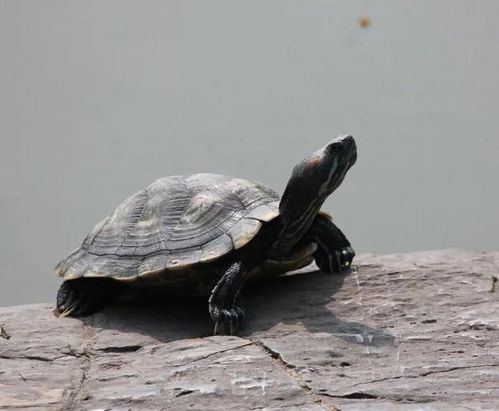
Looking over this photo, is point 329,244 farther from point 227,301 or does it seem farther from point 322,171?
point 227,301

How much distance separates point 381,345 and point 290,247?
0.80m

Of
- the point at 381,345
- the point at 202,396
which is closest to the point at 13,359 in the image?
the point at 202,396

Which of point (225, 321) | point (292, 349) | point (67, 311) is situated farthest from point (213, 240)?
point (67, 311)

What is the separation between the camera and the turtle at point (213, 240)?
295 cm

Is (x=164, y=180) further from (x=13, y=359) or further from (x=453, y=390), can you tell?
(x=453, y=390)

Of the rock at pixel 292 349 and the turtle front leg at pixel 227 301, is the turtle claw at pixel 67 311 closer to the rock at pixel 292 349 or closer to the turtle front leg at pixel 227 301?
the rock at pixel 292 349

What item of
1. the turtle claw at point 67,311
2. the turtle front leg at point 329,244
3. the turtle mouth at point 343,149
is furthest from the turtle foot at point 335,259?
the turtle claw at point 67,311

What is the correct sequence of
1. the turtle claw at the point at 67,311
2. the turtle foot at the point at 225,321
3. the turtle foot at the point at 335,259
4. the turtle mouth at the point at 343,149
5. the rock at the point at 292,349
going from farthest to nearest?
the turtle foot at the point at 335,259
the turtle claw at the point at 67,311
the turtle mouth at the point at 343,149
the turtle foot at the point at 225,321
the rock at the point at 292,349

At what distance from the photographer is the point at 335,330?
2691 millimetres

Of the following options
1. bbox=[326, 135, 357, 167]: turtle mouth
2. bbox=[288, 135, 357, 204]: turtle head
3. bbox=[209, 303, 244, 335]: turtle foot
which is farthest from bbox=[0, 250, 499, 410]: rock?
bbox=[326, 135, 357, 167]: turtle mouth

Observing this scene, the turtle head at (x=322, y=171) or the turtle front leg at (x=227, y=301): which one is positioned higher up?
the turtle head at (x=322, y=171)

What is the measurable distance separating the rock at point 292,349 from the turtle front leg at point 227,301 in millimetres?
64

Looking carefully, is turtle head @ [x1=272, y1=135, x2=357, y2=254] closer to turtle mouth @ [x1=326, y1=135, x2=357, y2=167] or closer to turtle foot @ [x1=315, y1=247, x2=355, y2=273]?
turtle mouth @ [x1=326, y1=135, x2=357, y2=167]

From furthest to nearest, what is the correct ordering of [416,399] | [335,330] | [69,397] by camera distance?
[335,330]
[69,397]
[416,399]
